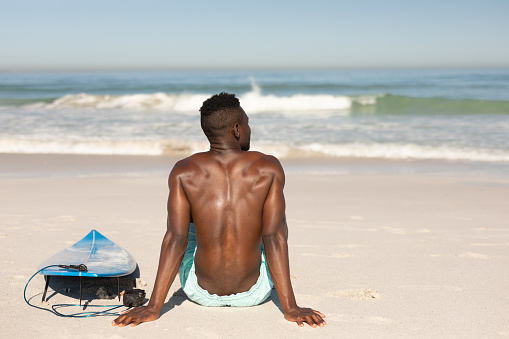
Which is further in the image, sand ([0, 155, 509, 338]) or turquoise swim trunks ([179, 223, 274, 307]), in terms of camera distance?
turquoise swim trunks ([179, 223, 274, 307])

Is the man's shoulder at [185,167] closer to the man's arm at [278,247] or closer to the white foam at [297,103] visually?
the man's arm at [278,247]

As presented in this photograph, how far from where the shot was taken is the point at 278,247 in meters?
3.19

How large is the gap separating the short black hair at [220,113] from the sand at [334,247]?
1095 millimetres

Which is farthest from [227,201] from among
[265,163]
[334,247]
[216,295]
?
[334,247]

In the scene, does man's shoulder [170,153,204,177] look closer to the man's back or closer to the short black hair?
the man's back

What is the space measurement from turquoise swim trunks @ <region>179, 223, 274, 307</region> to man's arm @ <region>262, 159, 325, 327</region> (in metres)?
0.21

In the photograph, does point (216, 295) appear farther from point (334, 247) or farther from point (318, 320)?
point (334, 247)

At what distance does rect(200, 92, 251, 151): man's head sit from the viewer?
313cm

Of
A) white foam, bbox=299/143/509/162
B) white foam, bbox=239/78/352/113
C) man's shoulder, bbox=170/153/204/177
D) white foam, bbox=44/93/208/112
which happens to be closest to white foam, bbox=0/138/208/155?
white foam, bbox=299/143/509/162

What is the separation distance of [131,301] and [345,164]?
25.1 ft

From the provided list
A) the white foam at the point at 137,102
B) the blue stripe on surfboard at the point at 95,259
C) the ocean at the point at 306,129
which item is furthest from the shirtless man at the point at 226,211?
the white foam at the point at 137,102

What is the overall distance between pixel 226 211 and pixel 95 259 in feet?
3.74

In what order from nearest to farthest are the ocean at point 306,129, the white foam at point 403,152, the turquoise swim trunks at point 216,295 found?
1. the turquoise swim trunks at point 216,295
2. the white foam at point 403,152
3. the ocean at point 306,129

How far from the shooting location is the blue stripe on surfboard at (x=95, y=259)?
3.48 m
